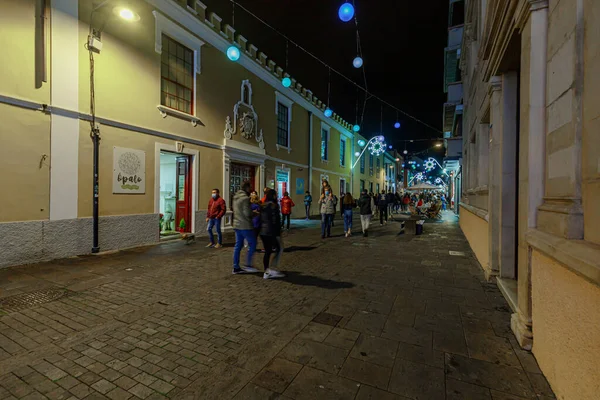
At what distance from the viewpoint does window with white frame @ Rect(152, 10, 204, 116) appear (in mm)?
9750

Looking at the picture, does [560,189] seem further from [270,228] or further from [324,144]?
[324,144]

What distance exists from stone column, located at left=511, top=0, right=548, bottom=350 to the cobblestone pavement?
995mm

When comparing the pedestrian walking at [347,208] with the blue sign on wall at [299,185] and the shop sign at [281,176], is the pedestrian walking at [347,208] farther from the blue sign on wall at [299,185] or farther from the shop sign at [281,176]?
the blue sign on wall at [299,185]

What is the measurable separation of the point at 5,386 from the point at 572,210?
5066 mm

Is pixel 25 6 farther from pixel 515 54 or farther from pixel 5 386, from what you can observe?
pixel 515 54

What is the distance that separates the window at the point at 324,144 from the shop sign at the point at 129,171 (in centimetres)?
1577

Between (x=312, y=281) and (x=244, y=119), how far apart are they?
10114mm

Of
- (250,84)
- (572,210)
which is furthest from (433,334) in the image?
(250,84)

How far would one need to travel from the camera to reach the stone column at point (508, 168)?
5.00m

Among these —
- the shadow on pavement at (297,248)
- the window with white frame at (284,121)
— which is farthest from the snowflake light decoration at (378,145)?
the shadow on pavement at (297,248)

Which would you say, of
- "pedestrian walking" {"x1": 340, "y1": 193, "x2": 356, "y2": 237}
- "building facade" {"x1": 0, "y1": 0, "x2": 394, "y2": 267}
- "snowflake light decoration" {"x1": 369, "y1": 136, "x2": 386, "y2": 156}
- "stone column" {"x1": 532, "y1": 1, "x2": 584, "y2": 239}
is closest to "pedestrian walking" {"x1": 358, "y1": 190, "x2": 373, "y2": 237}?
"pedestrian walking" {"x1": 340, "y1": 193, "x2": 356, "y2": 237}

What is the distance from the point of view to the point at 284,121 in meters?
17.9

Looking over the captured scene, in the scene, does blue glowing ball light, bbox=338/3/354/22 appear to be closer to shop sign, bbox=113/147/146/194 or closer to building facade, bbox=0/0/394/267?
building facade, bbox=0/0/394/267

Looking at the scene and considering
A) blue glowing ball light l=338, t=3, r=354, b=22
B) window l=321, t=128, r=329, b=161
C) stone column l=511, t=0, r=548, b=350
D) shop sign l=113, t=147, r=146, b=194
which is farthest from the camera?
window l=321, t=128, r=329, b=161
